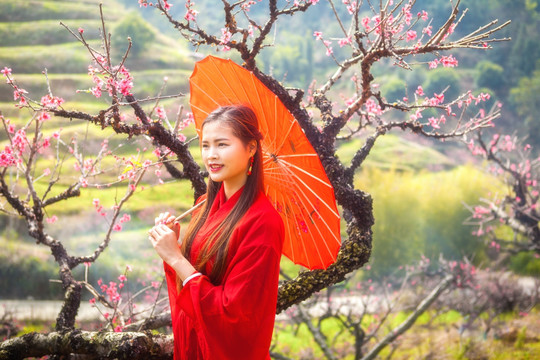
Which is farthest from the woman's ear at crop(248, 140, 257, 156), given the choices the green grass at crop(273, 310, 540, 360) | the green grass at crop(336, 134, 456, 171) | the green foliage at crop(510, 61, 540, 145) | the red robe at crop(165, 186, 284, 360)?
the green foliage at crop(510, 61, 540, 145)

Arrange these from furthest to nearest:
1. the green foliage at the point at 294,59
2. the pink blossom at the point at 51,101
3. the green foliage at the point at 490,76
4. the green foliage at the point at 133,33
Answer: the green foliage at the point at 294,59 → the green foliage at the point at 490,76 → the green foliage at the point at 133,33 → the pink blossom at the point at 51,101

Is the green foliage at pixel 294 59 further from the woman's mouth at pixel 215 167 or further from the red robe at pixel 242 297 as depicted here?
the red robe at pixel 242 297

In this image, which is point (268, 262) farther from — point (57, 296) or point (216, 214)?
point (57, 296)

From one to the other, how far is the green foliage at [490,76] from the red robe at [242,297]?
1291cm

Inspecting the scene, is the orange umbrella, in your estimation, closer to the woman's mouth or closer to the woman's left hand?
the woman's mouth

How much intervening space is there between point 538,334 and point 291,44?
11.0m

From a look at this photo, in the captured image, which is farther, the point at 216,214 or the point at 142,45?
the point at 142,45

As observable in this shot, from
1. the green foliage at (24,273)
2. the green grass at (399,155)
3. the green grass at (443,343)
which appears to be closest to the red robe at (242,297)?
the green grass at (443,343)

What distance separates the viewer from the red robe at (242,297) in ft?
3.30

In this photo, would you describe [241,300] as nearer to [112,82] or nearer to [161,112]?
[112,82]

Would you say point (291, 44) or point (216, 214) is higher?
point (291, 44)

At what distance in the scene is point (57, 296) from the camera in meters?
6.30

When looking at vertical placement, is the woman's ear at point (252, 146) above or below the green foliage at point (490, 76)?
Result: below

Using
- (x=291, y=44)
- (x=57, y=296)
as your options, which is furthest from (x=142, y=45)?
(x=57, y=296)
